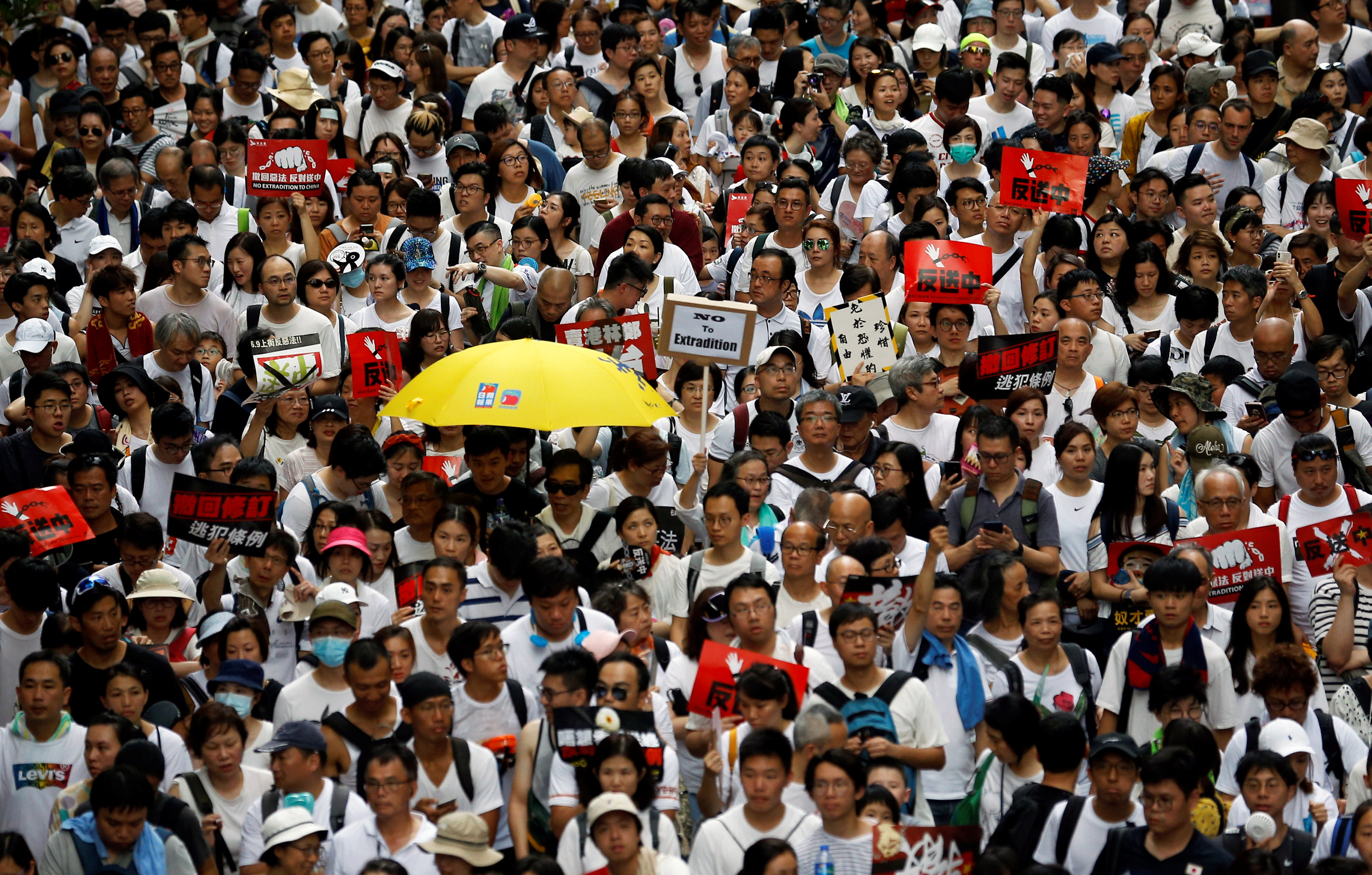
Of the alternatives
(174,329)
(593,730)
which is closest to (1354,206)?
(593,730)

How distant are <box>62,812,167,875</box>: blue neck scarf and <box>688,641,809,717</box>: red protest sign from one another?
7.42 ft

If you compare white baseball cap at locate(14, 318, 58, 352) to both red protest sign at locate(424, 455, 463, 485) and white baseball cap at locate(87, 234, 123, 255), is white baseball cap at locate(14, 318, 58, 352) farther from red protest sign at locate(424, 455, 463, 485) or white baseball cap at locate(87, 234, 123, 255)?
red protest sign at locate(424, 455, 463, 485)

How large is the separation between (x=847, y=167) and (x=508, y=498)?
4599 millimetres

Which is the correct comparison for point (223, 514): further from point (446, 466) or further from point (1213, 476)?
point (1213, 476)

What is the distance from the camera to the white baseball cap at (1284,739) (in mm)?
8891

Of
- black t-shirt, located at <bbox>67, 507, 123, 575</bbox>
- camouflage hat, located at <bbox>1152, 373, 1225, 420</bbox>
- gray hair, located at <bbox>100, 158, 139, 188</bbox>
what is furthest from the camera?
gray hair, located at <bbox>100, 158, 139, 188</bbox>

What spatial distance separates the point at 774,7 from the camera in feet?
54.7

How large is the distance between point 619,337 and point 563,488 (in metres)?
1.75

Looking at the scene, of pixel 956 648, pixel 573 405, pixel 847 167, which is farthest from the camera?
pixel 847 167

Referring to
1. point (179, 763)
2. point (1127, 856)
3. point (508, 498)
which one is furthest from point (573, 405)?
point (1127, 856)

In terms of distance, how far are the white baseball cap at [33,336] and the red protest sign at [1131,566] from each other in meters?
6.34

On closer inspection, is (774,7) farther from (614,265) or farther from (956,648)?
(956,648)

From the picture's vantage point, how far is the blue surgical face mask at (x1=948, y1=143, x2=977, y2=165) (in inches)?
581

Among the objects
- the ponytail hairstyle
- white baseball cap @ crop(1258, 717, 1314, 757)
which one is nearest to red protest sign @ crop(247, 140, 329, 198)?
the ponytail hairstyle
